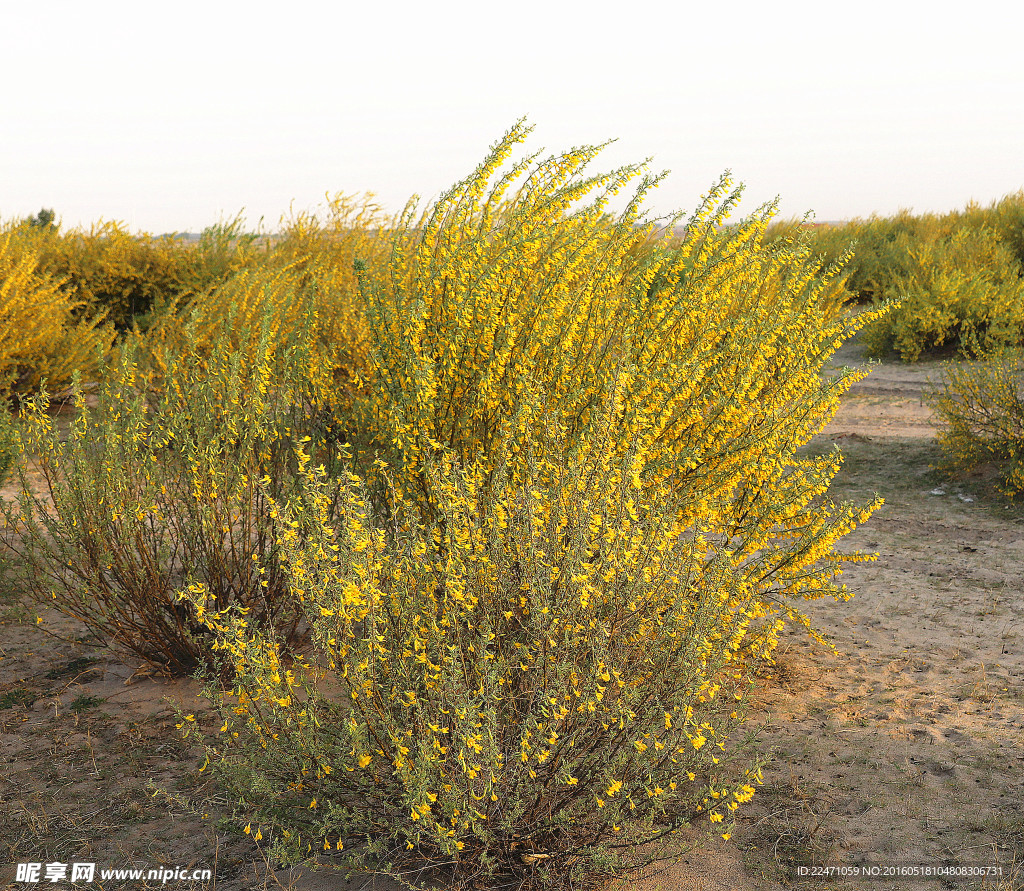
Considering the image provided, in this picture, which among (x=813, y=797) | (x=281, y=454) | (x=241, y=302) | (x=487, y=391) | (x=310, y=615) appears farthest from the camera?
(x=241, y=302)

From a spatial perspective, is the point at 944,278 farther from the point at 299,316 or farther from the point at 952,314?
the point at 299,316

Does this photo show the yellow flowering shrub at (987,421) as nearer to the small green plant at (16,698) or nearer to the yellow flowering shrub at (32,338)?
the small green plant at (16,698)

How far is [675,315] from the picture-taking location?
3.77 m

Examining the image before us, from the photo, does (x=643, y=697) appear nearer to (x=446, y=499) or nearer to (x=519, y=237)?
(x=446, y=499)

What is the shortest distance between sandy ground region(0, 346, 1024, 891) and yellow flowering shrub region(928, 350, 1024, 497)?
1.85m

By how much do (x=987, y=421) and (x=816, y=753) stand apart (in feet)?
17.0

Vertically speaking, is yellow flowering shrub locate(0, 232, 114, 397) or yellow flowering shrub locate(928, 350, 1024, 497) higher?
yellow flowering shrub locate(0, 232, 114, 397)

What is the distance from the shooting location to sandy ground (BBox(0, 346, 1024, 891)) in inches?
109

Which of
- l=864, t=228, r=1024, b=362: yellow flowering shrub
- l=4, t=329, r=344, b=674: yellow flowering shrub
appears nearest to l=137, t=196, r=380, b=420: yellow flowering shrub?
l=4, t=329, r=344, b=674: yellow flowering shrub

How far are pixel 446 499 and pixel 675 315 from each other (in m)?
1.56

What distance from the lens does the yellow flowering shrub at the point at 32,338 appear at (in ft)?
29.1

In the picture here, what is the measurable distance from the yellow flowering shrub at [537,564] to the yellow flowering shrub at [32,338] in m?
6.54

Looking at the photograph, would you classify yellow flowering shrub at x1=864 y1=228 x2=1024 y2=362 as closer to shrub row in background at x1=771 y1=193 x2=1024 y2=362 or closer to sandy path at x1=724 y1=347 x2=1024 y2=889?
shrub row in background at x1=771 y1=193 x2=1024 y2=362

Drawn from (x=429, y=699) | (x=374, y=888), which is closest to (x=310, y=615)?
(x=429, y=699)
